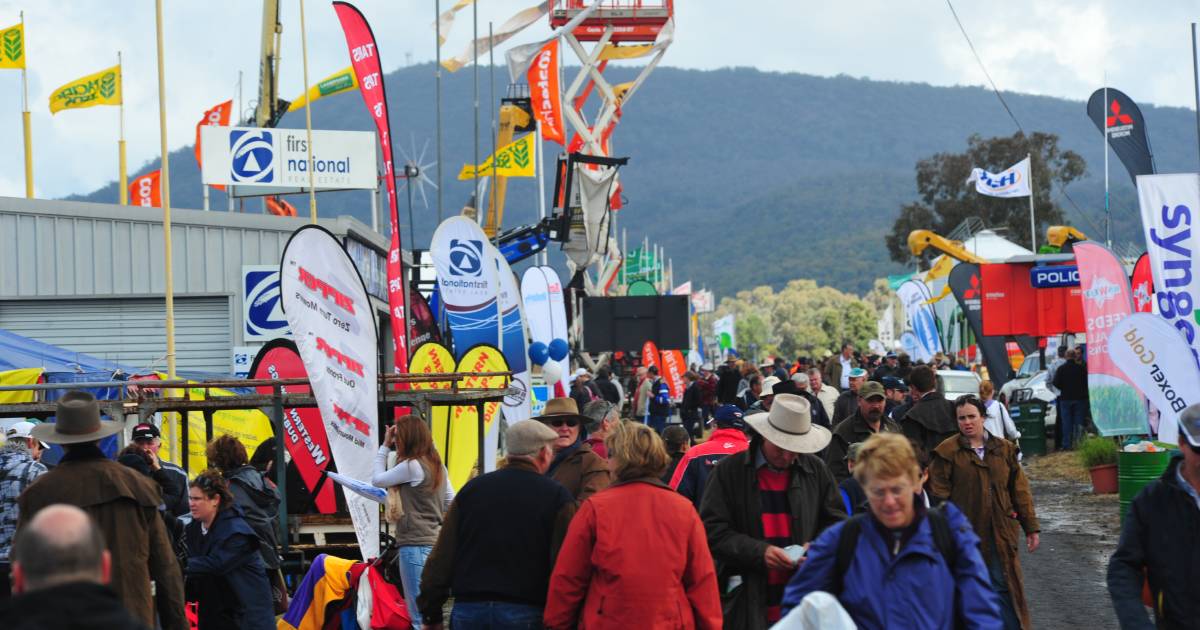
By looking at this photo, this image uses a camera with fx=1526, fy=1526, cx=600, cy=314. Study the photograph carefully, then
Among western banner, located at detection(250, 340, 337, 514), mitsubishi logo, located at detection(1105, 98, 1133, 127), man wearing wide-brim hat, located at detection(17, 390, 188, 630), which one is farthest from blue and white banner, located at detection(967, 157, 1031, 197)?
man wearing wide-brim hat, located at detection(17, 390, 188, 630)

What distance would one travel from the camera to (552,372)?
21016mm

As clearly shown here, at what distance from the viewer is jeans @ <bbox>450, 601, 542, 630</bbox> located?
6484 mm

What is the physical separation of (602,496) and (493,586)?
691mm

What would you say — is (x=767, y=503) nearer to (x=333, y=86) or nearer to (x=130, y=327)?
(x=130, y=327)

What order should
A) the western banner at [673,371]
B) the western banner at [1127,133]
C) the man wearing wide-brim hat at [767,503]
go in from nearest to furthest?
the man wearing wide-brim hat at [767,503], the western banner at [1127,133], the western banner at [673,371]

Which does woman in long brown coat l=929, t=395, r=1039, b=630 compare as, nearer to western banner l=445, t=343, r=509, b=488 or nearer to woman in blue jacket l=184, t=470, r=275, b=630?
woman in blue jacket l=184, t=470, r=275, b=630

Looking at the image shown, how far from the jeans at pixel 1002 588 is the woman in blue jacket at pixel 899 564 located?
371cm

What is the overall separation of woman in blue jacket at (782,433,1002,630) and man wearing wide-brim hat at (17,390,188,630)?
2.92 m

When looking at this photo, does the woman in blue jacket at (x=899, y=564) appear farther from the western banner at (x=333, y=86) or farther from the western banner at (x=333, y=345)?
the western banner at (x=333, y=86)

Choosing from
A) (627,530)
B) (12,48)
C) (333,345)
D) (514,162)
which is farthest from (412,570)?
(514,162)

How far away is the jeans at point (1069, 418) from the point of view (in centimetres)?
2575

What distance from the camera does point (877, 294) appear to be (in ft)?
457

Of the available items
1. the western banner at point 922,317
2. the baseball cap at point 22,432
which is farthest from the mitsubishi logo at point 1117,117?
the western banner at point 922,317

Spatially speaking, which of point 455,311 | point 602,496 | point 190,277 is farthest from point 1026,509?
point 190,277
